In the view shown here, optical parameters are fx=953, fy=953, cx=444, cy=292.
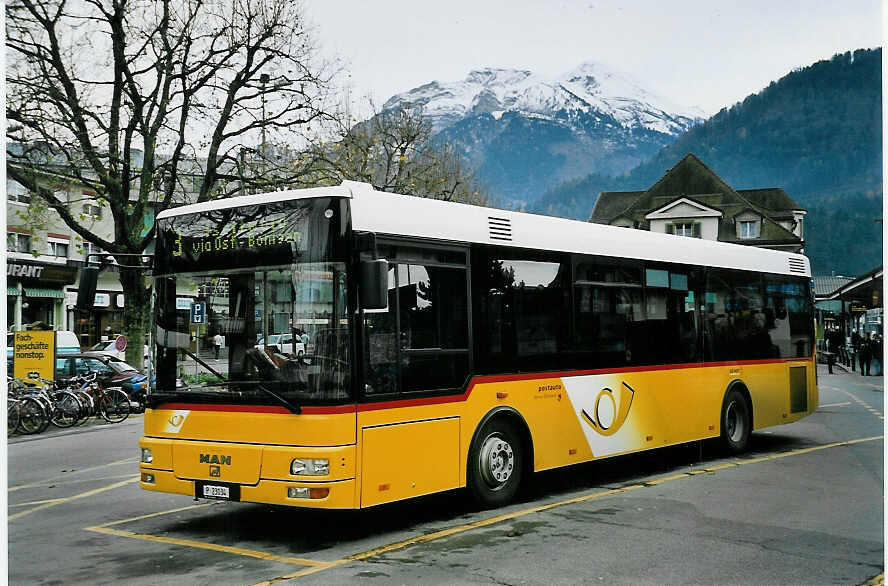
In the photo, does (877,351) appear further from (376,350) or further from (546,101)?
(546,101)

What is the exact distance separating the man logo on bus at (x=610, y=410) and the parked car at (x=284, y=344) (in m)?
4.06

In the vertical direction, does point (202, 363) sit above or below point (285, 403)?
above

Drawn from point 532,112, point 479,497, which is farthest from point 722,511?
point 532,112

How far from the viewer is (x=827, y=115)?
10331 cm

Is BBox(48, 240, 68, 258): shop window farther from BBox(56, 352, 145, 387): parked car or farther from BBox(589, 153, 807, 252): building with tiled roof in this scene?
BBox(589, 153, 807, 252): building with tiled roof

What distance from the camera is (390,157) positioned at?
32594 millimetres

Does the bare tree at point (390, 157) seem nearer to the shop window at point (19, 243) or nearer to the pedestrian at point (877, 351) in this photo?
the shop window at point (19, 243)

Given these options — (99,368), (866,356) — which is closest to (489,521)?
(99,368)

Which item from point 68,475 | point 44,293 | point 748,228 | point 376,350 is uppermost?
point 748,228

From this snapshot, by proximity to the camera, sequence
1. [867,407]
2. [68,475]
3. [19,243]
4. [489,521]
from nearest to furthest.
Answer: [489,521] → [68,475] → [867,407] → [19,243]

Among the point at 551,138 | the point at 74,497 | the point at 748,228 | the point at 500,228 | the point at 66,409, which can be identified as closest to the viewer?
the point at 500,228

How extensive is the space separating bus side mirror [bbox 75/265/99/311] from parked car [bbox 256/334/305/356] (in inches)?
219

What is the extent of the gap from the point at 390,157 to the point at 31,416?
16102mm

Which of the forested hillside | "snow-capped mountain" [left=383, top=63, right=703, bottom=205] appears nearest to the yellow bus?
the forested hillside
